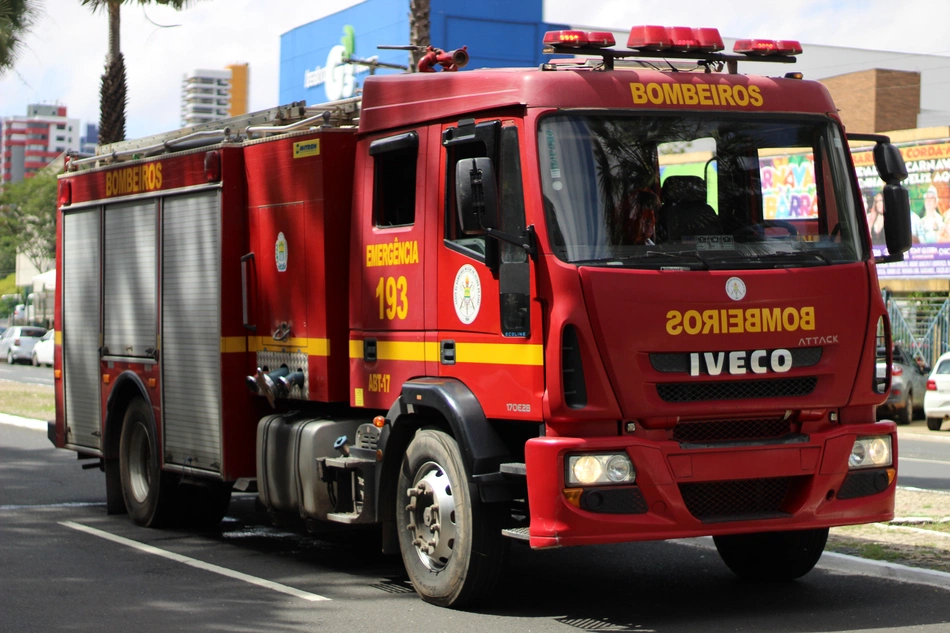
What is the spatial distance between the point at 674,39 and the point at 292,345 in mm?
3449

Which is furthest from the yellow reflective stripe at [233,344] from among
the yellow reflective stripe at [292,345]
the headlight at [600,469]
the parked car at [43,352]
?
the parked car at [43,352]

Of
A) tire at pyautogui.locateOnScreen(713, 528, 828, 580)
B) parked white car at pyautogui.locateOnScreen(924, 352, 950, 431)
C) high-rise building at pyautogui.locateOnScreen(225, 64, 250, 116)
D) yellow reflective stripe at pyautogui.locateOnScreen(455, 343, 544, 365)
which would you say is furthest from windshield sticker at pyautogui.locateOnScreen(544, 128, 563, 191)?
high-rise building at pyautogui.locateOnScreen(225, 64, 250, 116)

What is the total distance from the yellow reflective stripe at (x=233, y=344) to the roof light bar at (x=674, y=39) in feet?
12.7

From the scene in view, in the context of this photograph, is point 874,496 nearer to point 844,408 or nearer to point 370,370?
point 844,408

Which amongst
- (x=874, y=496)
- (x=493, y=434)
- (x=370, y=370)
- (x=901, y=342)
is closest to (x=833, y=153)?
(x=874, y=496)

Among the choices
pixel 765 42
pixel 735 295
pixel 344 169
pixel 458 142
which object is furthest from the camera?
pixel 344 169

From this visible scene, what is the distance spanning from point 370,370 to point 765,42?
10.3 ft

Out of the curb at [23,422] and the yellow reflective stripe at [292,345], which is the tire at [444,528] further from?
the curb at [23,422]

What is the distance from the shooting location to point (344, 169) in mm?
9180

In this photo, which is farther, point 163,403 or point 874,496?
point 163,403

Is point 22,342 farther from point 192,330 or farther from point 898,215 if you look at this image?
Answer: point 898,215

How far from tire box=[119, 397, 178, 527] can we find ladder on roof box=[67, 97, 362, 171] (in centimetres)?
216

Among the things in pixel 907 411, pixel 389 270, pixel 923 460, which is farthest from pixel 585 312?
pixel 907 411

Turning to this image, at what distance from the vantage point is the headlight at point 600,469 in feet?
23.4
